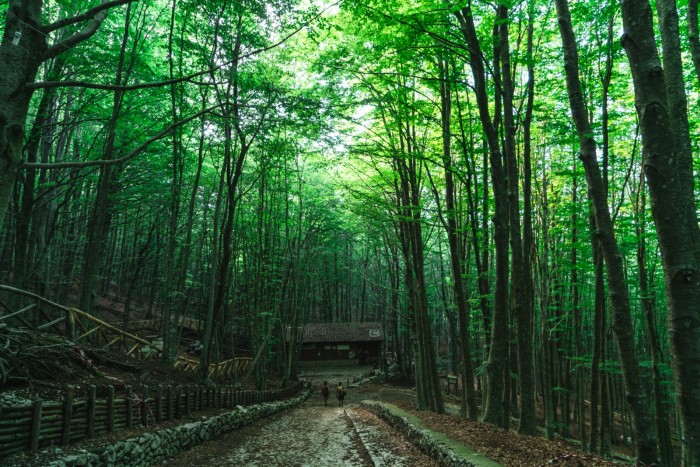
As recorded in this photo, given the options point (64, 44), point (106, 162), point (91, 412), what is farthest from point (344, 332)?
point (64, 44)

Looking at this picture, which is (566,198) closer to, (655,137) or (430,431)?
(430,431)

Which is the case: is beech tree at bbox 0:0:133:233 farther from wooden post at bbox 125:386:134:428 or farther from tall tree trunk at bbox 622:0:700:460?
wooden post at bbox 125:386:134:428

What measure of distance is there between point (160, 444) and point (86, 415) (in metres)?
1.78

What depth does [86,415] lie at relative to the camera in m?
6.21

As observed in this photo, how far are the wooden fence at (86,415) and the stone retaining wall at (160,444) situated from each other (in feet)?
1.57

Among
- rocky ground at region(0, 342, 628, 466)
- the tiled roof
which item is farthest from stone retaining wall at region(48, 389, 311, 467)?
the tiled roof

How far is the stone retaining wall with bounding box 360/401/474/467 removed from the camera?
19.2ft

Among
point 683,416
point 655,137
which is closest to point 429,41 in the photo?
A: point 655,137

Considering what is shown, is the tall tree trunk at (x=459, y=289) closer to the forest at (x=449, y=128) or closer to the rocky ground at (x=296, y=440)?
the forest at (x=449, y=128)

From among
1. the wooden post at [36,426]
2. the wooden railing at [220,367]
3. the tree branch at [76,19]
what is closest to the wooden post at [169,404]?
the wooden post at [36,426]

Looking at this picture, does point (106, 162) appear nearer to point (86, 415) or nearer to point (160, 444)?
point (86, 415)

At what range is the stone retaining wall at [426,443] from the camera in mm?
5840

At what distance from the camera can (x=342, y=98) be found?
1106cm

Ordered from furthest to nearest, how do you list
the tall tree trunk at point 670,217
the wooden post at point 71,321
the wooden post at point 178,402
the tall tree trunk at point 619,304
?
1. the wooden post at point 71,321
2. the wooden post at point 178,402
3. the tall tree trunk at point 619,304
4. the tall tree trunk at point 670,217
